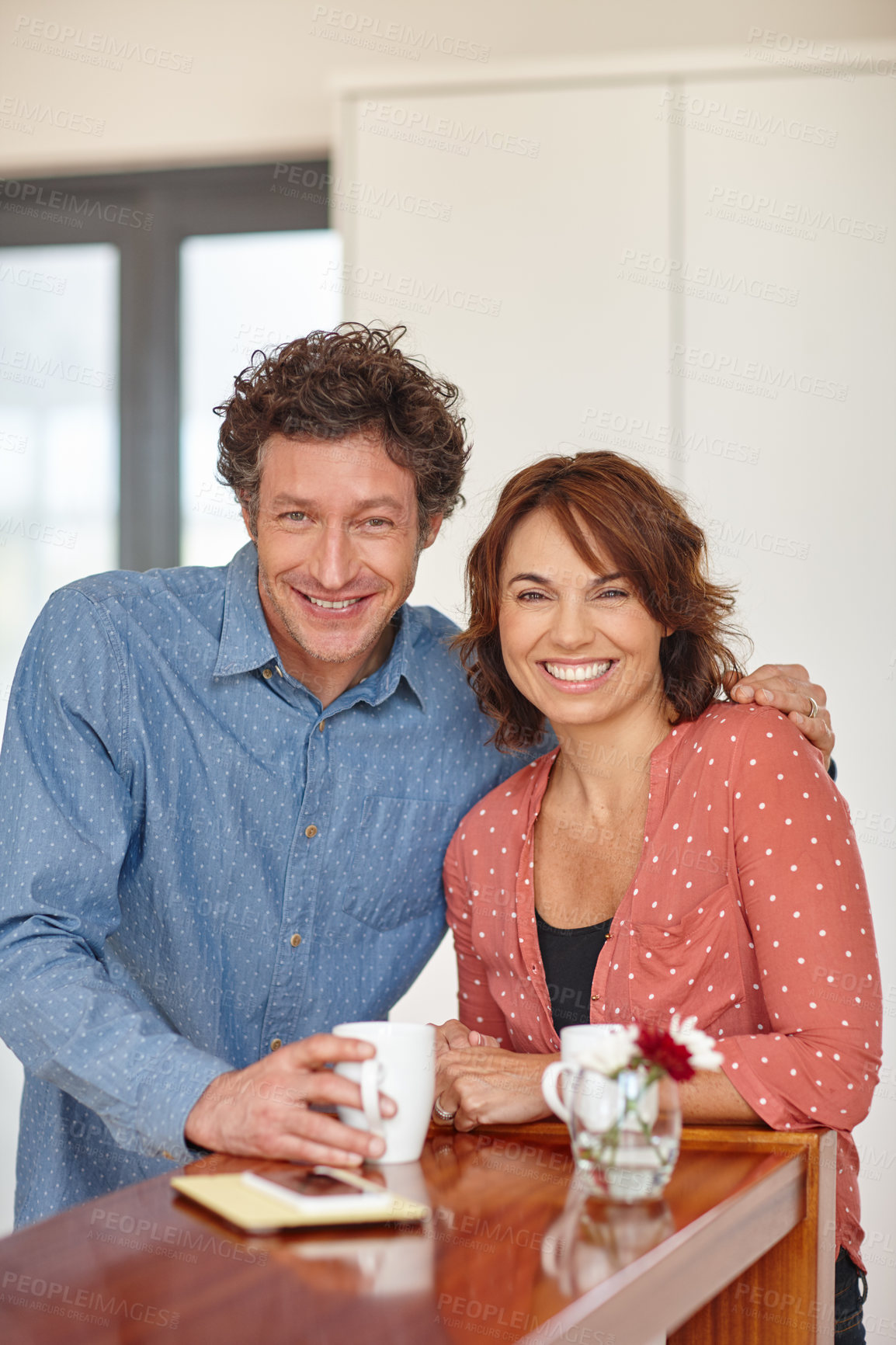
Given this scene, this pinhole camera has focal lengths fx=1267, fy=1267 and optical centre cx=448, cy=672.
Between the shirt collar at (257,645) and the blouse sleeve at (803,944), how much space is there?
1.69 ft

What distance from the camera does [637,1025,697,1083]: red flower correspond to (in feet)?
2.97

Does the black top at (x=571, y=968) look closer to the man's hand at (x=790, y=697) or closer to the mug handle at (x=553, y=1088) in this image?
the man's hand at (x=790, y=697)

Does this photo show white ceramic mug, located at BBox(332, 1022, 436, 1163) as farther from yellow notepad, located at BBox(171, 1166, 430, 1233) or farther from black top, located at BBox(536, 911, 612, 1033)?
black top, located at BBox(536, 911, 612, 1033)

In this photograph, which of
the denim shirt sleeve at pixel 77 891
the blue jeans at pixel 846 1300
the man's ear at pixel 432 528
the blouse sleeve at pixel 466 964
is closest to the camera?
the denim shirt sleeve at pixel 77 891

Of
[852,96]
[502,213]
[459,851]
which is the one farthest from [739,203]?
[459,851]

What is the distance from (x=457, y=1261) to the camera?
2.53 feet

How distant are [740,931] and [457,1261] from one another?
0.65 metres

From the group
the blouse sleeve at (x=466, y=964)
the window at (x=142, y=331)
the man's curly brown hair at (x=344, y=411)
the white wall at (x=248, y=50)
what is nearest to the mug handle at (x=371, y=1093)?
the blouse sleeve at (x=466, y=964)

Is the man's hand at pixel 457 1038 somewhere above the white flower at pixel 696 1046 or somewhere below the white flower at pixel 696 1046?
below

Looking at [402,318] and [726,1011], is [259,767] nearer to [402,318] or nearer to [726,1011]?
[726,1011]

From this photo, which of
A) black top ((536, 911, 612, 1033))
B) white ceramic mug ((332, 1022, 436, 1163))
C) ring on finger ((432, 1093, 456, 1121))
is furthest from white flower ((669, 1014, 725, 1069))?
black top ((536, 911, 612, 1033))

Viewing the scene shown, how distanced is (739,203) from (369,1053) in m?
2.13

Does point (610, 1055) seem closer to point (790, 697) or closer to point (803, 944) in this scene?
point (803, 944)

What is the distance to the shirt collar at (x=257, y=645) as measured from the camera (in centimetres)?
162
